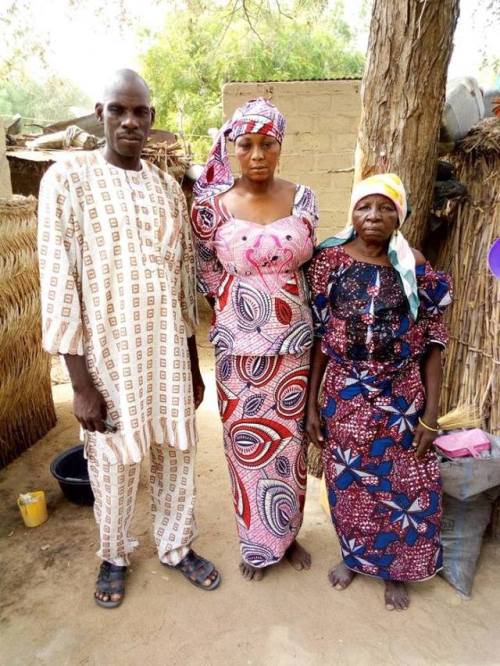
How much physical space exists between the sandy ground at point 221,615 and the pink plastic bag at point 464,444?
0.65 meters

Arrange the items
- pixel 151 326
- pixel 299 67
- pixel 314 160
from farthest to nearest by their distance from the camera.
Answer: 1. pixel 299 67
2. pixel 314 160
3. pixel 151 326

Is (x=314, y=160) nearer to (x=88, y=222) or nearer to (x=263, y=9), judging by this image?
(x=263, y=9)

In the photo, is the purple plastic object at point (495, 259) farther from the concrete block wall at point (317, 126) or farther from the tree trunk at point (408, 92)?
the concrete block wall at point (317, 126)

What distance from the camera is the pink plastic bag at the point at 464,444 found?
222cm

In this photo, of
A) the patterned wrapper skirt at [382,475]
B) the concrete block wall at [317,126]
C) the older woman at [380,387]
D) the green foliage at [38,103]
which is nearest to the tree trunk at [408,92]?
the older woman at [380,387]

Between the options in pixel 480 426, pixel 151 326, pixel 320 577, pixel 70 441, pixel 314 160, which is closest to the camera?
pixel 151 326

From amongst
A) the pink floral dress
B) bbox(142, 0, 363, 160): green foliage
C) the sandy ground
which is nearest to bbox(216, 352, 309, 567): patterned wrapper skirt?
the pink floral dress

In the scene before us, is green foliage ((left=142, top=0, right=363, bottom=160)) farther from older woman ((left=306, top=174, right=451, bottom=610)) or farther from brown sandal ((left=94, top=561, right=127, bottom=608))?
brown sandal ((left=94, top=561, right=127, bottom=608))

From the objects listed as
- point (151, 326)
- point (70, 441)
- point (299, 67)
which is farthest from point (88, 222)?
point (299, 67)

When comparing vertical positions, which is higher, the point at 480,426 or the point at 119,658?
the point at 480,426

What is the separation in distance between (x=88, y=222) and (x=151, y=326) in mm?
427

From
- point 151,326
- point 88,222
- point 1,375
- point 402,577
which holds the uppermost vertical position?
point 88,222

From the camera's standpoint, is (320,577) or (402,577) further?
(320,577)

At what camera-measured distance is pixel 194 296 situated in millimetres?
2131
